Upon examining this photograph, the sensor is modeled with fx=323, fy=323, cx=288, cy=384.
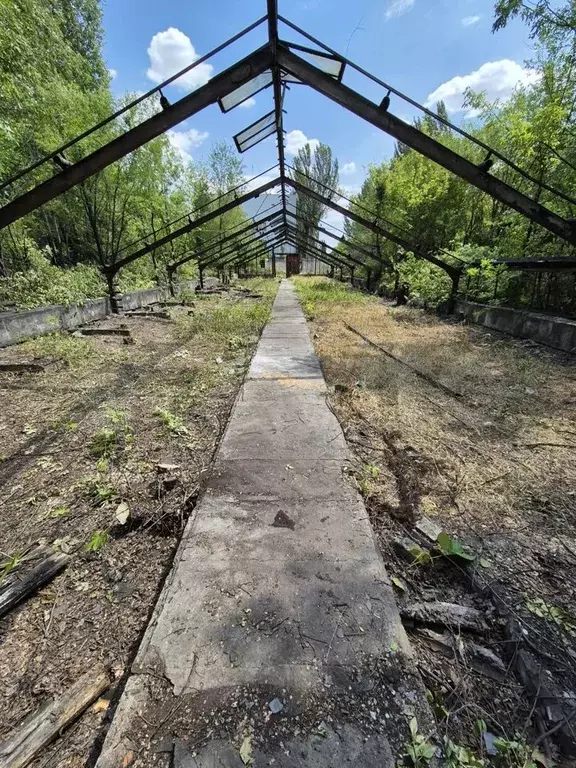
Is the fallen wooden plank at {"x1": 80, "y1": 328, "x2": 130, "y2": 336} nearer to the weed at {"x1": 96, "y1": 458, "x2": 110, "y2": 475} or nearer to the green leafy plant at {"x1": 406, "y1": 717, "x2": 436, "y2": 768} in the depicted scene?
the weed at {"x1": 96, "y1": 458, "x2": 110, "y2": 475}

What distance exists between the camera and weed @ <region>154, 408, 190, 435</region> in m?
2.96

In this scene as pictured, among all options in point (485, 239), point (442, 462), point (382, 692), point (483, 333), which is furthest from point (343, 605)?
point (485, 239)

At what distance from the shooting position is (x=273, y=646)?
1144 mm

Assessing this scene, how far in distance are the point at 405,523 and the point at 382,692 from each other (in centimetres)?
94

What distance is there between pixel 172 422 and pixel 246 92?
4989mm

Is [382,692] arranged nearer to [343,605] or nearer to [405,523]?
[343,605]

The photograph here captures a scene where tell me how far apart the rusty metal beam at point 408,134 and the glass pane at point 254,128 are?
2659 millimetres

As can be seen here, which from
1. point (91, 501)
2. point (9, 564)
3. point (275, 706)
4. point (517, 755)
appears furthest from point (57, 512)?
point (517, 755)

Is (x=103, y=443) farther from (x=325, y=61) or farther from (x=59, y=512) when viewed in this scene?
(x=325, y=61)

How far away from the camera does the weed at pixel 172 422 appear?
296 cm

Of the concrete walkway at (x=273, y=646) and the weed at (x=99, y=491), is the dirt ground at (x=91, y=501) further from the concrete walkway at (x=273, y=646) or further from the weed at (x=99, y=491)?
the concrete walkway at (x=273, y=646)

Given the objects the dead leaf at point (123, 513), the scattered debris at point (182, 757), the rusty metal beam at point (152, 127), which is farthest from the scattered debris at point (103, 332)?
the scattered debris at point (182, 757)

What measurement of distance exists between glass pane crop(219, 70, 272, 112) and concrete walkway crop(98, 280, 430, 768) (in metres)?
5.35

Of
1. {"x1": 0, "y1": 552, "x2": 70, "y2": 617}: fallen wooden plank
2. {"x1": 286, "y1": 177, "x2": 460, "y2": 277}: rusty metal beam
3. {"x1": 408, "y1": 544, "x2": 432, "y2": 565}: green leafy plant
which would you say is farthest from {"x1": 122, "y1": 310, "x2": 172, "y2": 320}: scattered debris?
{"x1": 408, "y1": 544, "x2": 432, "y2": 565}: green leafy plant
